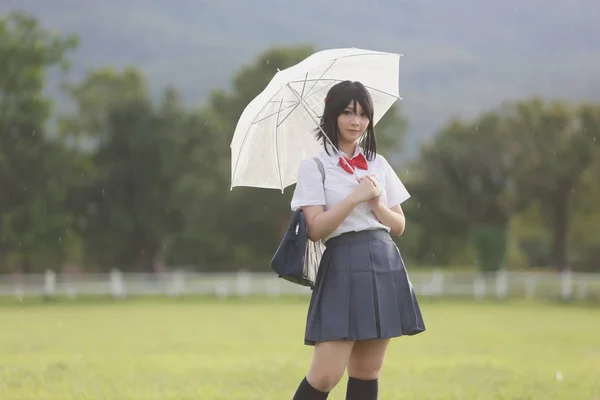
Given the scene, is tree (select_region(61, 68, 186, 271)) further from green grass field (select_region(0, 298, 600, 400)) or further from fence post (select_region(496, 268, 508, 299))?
green grass field (select_region(0, 298, 600, 400))

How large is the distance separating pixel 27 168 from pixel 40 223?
212 cm

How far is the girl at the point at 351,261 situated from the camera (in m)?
3.85

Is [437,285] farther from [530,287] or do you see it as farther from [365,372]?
[365,372]

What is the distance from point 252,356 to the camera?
1042cm

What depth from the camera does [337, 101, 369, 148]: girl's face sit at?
13.1 ft

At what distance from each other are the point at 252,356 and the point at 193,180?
97.5 ft

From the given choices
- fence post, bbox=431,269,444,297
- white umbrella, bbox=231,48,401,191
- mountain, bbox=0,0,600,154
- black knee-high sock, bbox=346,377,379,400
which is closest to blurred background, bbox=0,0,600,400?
fence post, bbox=431,269,444,297

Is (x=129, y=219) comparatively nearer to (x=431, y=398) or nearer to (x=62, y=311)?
(x=62, y=311)

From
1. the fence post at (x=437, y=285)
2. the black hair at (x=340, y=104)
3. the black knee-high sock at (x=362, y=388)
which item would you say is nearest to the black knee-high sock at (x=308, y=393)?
the black knee-high sock at (x=362, y=388)

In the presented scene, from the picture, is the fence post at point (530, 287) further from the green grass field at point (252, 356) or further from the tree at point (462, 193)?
the tree at point (462, 193)

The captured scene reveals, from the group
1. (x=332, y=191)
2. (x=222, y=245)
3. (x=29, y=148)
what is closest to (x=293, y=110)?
(x=332, y=191)

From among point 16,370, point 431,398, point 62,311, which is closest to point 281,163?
point 431,398

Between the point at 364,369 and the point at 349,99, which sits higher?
the point at 349,99

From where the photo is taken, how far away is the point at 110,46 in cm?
15062
